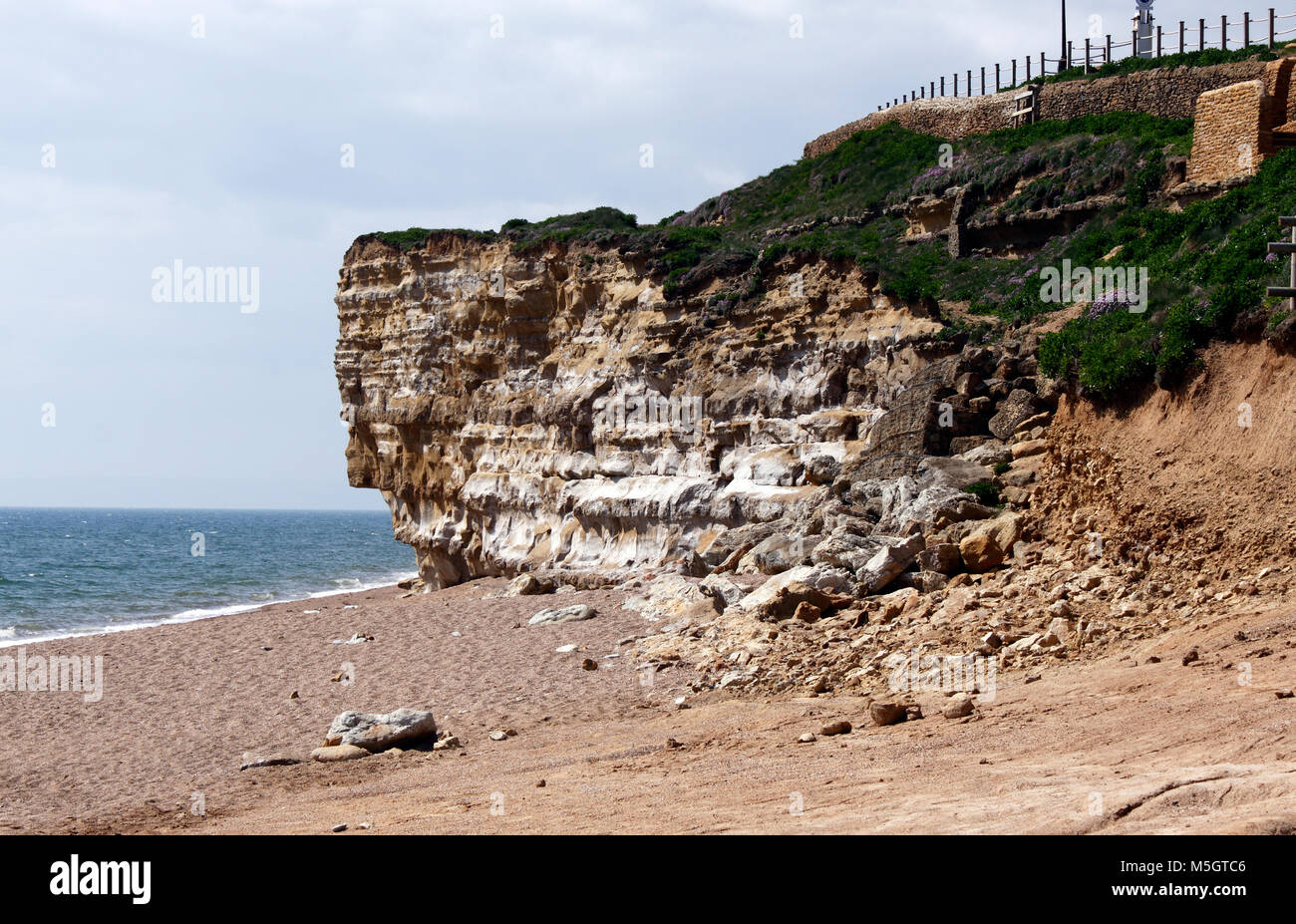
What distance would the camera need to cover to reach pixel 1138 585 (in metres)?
12.3

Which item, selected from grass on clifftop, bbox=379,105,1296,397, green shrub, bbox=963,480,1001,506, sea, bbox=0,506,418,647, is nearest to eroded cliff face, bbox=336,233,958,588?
grass on clifftop, bbox=379,105,1296,397

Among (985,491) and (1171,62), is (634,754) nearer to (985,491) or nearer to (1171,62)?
(985,491)

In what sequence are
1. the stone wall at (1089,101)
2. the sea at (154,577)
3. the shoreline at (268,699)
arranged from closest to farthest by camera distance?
the shoreline at (268,699) < the stone wall at (1089,101) < the sea at (154,577)

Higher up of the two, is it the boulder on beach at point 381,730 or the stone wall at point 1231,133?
the stone wall at point 1231,133

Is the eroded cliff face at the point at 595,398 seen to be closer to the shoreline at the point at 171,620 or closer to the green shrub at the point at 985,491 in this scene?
the green shrub at the point at 985,491

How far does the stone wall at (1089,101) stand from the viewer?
27.8m

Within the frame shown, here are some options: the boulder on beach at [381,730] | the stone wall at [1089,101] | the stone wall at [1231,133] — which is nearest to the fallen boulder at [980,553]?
the boulder on beach at [381,730]

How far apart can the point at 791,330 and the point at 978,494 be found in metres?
8.74

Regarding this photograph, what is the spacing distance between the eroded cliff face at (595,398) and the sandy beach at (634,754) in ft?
21.6

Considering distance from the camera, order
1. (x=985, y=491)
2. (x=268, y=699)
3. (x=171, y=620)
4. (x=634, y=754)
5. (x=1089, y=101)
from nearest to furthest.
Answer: (x=634, y=754)
(x=268, y=699)
(x=985, y=491)
(x=1089, y=101)
(x=171, y=620)

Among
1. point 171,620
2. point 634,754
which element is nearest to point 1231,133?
point 634,754

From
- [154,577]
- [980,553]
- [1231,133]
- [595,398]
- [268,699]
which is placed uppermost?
[1231,133]

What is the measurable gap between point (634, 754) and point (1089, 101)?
90.5ft

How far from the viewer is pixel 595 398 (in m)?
28.0
